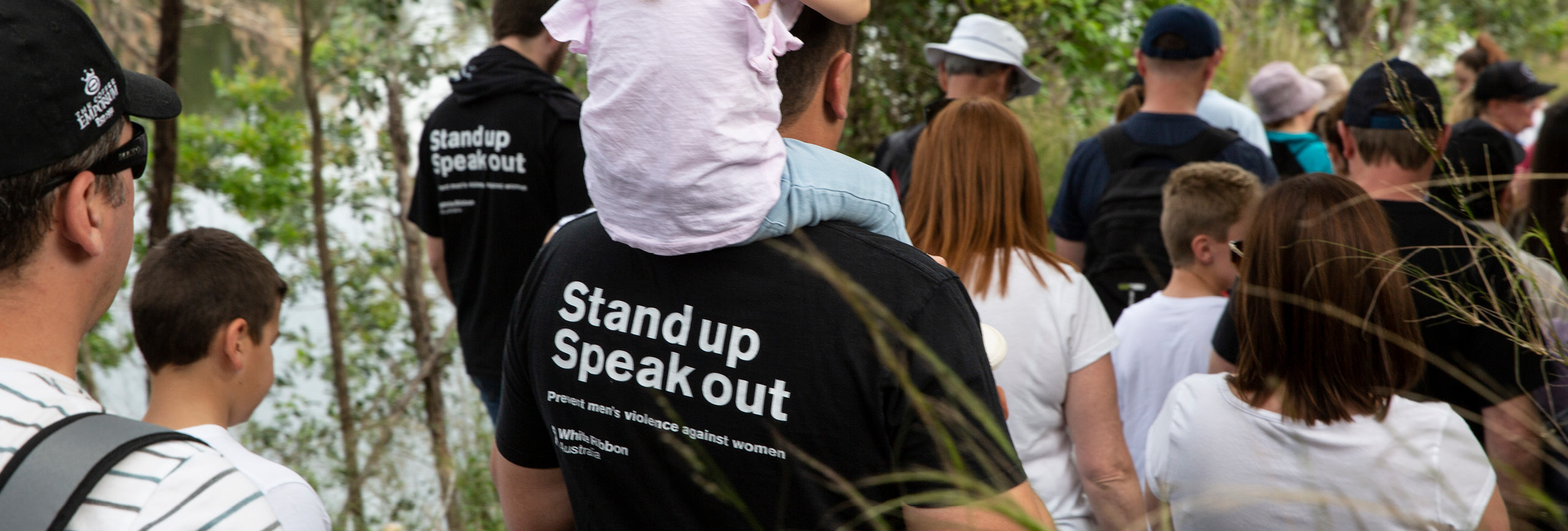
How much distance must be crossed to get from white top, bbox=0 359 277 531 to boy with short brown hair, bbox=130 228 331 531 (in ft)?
3.39

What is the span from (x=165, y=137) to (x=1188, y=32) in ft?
12.4

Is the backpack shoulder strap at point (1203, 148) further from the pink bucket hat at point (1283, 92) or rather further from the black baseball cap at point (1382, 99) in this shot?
the pink bucket hat at point (1283, 92)

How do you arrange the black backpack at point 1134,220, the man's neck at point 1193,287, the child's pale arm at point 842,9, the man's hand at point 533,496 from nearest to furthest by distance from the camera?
the child's pale arm at point 842,9 → the man's hand at point 533,496 → the man's neck at point 1193,287 → the black backpack at point 1134,220

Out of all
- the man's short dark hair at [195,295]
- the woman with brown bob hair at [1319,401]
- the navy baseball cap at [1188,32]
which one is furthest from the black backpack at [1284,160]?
the man's short dark hair at [195,295]

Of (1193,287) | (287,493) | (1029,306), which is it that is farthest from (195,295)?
(1193,287)

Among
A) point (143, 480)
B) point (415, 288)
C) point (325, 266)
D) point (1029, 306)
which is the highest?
point (143, 480)

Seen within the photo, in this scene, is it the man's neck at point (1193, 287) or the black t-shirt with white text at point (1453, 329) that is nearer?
the black t-shirt with white text at point (1453, 329)

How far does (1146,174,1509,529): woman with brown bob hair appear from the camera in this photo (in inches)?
69.8

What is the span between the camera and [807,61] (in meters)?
1.43

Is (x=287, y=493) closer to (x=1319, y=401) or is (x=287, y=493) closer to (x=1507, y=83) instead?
(x=1319, y=401)

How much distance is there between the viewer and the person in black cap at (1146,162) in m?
3.22

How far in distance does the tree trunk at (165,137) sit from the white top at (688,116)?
3.53 meters

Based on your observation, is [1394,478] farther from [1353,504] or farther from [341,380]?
[341,380]

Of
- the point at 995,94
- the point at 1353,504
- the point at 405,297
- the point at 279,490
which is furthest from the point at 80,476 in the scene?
the point at 405,297
